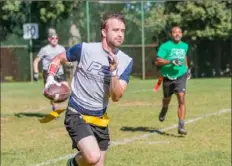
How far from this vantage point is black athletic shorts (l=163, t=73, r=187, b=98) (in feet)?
37.1

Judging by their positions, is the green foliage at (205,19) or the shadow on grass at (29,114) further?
the green foliage at (205,19)

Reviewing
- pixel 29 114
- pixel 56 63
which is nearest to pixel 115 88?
pixel 56 63

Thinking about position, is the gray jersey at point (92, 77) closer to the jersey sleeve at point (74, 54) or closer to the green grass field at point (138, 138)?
the jersey sleeve at point (74, 54)

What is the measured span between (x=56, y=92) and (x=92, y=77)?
42 cm

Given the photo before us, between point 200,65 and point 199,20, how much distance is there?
309cm

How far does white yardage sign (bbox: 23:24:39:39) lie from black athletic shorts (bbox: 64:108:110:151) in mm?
29585

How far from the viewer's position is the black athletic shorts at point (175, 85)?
1130 cm

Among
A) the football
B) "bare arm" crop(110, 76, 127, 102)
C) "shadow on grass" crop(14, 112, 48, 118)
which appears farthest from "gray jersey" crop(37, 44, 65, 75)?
"bare arm" crop(110, 76, 127, 102)

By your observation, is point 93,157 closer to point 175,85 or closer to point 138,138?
point 138,138

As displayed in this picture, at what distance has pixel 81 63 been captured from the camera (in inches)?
241

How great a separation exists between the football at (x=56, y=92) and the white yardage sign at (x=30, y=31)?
29.5 m

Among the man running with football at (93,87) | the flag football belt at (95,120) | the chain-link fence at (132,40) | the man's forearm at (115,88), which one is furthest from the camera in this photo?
the chain-link fence at (132,40)

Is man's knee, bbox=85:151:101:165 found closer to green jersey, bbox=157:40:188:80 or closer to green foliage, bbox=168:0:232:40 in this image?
green jersey, bbox=157:40:188:80

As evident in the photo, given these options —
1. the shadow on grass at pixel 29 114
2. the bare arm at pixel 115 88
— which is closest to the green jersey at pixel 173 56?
the shadow on grass at pixel 29 114
